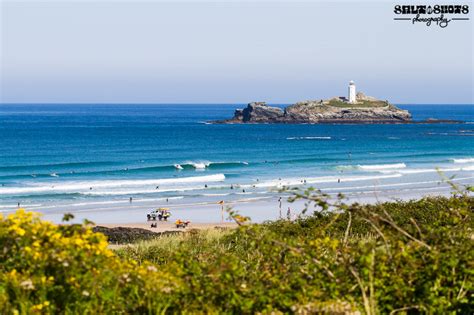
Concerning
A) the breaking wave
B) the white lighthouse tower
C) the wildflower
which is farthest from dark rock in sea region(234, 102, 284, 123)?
the wildflower

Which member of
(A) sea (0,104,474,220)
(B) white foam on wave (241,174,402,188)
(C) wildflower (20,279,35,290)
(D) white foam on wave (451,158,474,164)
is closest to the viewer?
(C) wildflower (20,279,35,290)

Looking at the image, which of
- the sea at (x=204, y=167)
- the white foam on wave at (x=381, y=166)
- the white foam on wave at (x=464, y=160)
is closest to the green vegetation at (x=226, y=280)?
the sea at (x=204, y=167)

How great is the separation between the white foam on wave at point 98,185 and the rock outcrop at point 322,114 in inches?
3363

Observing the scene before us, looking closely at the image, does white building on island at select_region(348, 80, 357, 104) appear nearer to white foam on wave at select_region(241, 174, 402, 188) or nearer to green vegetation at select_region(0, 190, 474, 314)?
white foam on wave at select_region(241, 174, 402, 188)

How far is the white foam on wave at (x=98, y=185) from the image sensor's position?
1702 inches

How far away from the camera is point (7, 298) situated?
247 inches

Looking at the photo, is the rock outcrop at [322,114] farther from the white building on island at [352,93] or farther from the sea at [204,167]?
the sea at [204,167]

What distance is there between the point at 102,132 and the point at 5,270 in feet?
315

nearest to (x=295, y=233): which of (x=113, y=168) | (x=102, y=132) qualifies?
(x=113, y=168)

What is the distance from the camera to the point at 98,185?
4569cm

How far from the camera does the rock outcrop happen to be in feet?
443

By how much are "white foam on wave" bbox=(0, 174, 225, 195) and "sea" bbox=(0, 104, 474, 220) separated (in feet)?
0.21

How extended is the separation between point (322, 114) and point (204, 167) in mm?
81673

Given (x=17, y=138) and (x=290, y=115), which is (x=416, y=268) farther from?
(x=290, y=115)
